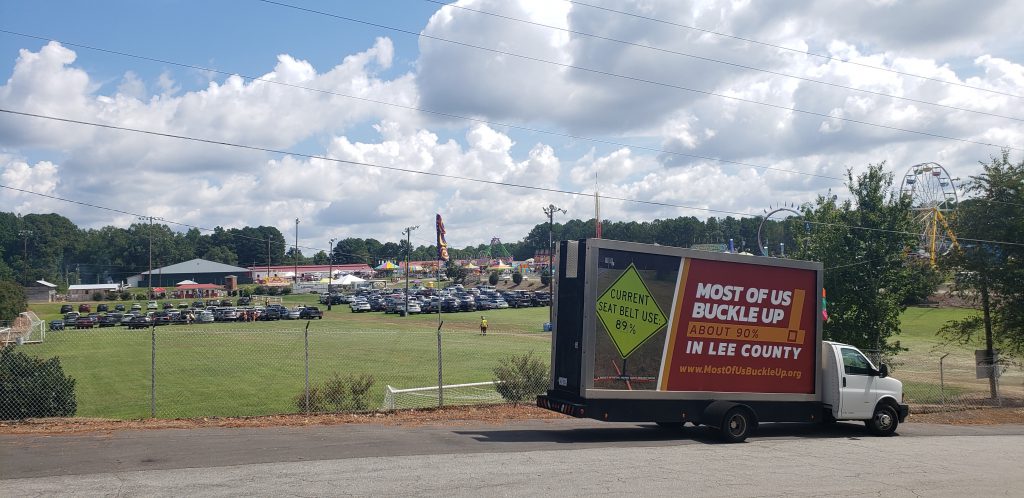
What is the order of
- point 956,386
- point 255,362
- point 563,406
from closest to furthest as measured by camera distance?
1. point 563,406
2. point 956,386
3. point 255,362

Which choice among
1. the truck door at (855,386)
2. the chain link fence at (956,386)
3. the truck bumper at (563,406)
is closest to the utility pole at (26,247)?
the chain link fence at (956,386)

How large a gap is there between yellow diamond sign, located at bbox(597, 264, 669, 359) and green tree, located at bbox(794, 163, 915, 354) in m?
17.6

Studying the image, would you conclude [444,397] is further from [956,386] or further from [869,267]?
[956,386]

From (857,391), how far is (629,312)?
6231mm

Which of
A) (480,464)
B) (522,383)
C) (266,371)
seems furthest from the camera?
(266,371)

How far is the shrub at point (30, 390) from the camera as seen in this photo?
14625 mm

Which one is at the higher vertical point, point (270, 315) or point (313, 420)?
point (270, 315)

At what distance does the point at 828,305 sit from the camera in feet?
96.9

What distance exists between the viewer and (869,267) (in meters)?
29.2

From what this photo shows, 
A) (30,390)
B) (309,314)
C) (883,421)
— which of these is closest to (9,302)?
(309,314)

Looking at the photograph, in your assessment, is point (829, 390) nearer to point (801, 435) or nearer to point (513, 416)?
point (801, 435)

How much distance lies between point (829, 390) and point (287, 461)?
37.1ft

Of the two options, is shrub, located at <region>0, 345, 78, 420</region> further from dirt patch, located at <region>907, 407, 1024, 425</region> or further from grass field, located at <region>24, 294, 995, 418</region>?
dirt patch, located at <region>907, 407, 1024, 425</region>

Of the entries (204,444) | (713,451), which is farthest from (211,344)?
(713,451)
